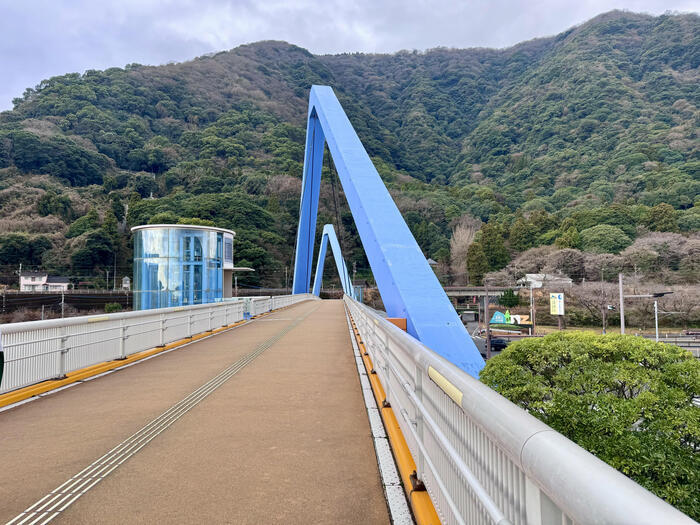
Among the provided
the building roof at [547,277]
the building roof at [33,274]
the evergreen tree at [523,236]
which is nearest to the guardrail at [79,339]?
the building roof at [547,277]

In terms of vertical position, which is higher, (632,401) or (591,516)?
(591,516)

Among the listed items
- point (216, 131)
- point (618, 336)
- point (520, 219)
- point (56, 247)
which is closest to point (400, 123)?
point (216, 131)

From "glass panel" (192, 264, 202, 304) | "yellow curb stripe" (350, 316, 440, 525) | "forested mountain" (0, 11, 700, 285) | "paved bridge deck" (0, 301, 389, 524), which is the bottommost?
"paved bridge deck" (0, 301, 389, 524)

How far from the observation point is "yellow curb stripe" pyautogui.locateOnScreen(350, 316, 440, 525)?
2.46 meters

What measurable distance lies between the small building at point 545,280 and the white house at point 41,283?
61248 millimetres

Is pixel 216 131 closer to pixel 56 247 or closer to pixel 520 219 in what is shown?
pixel 56 247

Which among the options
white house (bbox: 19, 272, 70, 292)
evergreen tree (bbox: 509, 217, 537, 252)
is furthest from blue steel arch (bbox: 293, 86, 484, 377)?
evergreen tree (bbox: 509, 217, 537, 252)

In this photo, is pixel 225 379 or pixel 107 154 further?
pixel 107 154

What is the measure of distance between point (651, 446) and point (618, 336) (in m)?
5.83

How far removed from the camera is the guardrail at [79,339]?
5.65 meters

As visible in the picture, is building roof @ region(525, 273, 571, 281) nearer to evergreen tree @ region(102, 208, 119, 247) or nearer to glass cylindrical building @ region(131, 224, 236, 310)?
glass cylindrical building @ region(131, 224, 236, 310)

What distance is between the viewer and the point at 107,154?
10738cm

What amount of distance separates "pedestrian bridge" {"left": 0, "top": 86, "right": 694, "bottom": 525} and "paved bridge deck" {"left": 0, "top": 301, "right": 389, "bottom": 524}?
16mm

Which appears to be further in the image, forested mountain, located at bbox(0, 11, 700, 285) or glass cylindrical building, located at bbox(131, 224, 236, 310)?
forested mountain, located at bbox(0, 11, 700, 285)
